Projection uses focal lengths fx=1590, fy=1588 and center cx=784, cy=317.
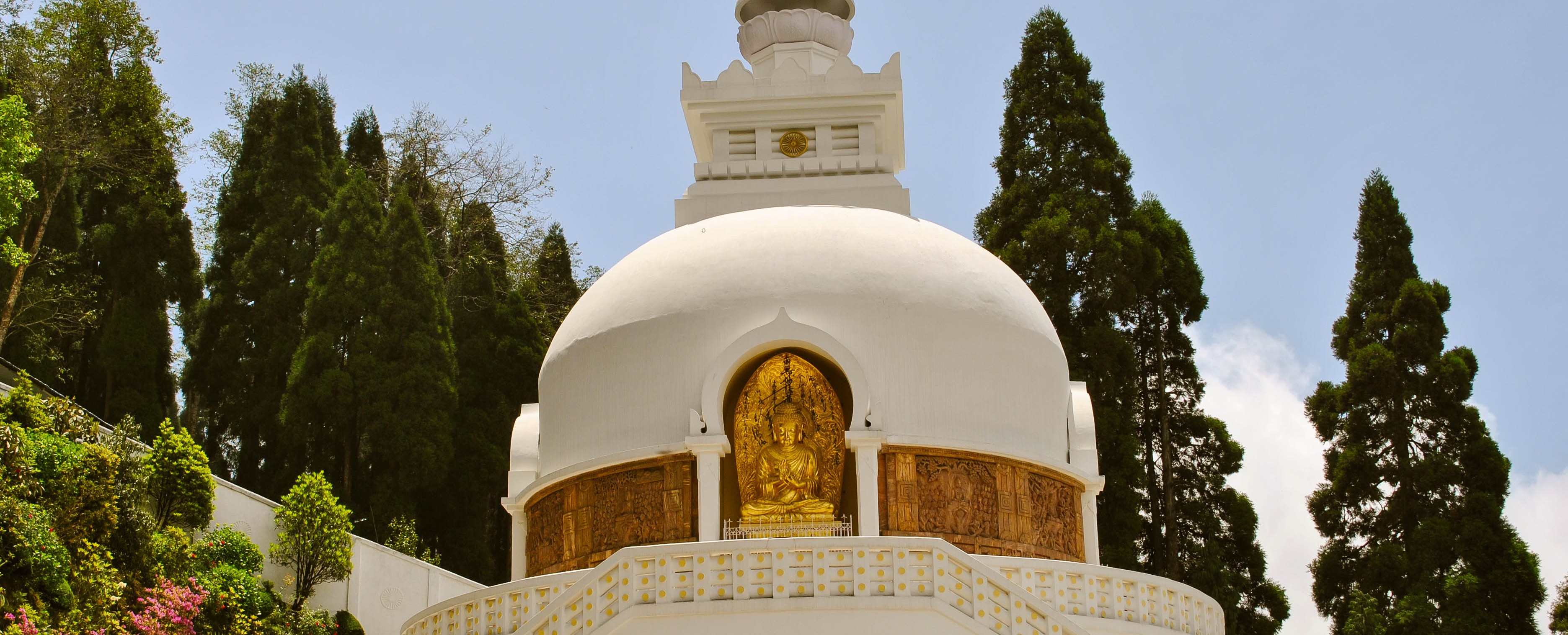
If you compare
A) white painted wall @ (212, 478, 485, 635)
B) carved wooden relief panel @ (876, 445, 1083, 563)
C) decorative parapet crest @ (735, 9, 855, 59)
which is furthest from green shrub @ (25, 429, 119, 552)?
decorative parapet crest @ (735, 9, 855, 59)

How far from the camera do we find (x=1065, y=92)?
29.8 m

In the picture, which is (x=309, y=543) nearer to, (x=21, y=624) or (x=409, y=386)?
(x=21, y=624)

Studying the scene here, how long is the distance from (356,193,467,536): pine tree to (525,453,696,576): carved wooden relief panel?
34.1 ft

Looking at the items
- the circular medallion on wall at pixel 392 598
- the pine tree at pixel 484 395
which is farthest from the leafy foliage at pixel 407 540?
the circular medallion on wall at pixel 392 598

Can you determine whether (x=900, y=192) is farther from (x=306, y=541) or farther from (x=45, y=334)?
(x=45, y=334)

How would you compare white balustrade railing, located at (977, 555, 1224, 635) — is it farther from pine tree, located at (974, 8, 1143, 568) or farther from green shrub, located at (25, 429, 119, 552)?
pine tree, located at (974, 8, 1143, 568)

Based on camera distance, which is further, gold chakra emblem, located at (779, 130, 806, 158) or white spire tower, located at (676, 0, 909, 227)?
gold chakra emblem, located at (779, 130, 806, 158)

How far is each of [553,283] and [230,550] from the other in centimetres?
1699

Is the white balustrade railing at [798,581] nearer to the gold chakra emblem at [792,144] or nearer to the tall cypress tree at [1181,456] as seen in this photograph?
the gold chakra emblem at [792,144]

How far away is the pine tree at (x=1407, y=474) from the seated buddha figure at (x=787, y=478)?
1182cm

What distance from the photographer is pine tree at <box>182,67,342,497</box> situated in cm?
2894

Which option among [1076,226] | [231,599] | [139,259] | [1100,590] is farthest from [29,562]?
[1076,226]

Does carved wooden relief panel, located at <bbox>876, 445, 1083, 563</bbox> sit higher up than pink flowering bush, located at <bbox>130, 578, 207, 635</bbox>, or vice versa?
carved wooden relief panel, located at <bbox>876, 445, 1083, 563</bbox>

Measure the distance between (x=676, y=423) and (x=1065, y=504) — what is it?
4.28m
